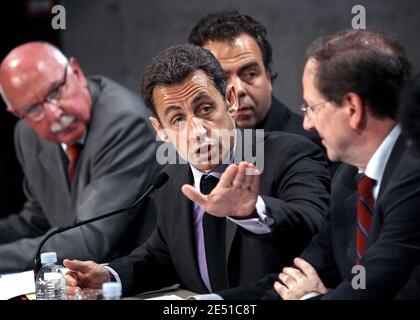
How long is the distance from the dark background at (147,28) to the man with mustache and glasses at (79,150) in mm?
613

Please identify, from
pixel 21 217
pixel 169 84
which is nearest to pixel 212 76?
pixel 169 84

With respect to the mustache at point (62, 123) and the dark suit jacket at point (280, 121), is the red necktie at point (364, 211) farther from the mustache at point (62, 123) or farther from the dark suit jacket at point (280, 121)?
the mustache at point (62, 123)

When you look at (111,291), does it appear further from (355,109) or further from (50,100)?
(50,100)

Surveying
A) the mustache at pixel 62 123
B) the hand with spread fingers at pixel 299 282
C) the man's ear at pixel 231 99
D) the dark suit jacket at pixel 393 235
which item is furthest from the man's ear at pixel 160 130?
the mustache at pixel 62 123

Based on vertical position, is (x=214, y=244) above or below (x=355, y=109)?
below

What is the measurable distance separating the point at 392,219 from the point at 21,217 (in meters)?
2.38

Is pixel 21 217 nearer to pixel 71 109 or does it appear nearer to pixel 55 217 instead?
pixel 55 217

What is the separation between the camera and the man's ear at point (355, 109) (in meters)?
1.90

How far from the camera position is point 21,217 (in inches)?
149

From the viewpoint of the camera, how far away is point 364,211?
Result: 1956 mm

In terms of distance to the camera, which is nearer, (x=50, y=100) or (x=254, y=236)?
(x=254, y=236)

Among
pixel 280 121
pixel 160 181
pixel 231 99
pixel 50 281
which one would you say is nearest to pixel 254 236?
pixel 160 181

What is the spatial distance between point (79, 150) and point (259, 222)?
156 centimetres

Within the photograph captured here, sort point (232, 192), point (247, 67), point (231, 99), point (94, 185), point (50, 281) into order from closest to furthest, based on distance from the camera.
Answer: point (232, 192) < point (50, 281) < point (231, 99) < point (247, 67) < point (94, 185)
